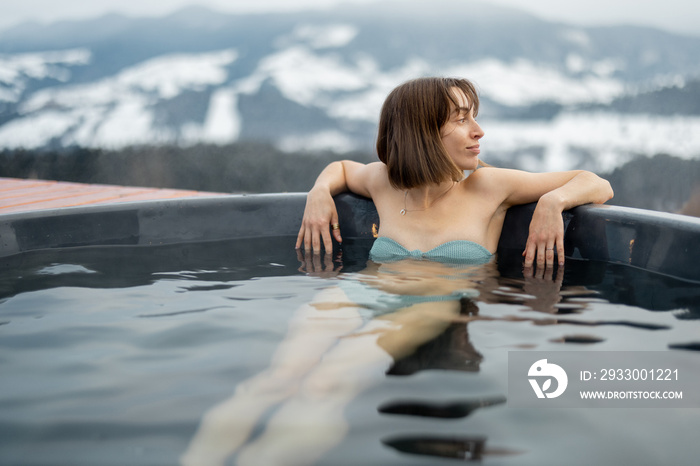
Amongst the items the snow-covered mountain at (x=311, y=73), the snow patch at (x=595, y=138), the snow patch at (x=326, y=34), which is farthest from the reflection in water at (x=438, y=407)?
the snow patch at (x=326, y=34)

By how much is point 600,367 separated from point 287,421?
611 millimetres

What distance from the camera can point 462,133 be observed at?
6.27 feet

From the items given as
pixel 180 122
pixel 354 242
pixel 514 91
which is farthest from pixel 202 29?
pixel 354 242

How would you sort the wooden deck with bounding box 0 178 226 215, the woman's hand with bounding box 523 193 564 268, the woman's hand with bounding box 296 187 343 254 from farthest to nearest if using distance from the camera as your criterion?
1. the wooden deck with bounding box 0 178 226 215
2. the woman's hand with bounding box 296 187 343 254
3. the woman's hand with bounding box 523 193 564 268

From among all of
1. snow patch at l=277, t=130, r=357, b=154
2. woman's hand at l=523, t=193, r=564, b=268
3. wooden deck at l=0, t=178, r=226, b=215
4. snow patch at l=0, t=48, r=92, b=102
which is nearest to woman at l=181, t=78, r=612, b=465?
woman's hand at l=523, t=193, r=564, b=268

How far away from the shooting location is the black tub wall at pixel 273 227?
1.81 m

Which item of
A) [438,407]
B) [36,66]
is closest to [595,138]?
[438,407]

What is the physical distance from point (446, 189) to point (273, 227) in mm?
750

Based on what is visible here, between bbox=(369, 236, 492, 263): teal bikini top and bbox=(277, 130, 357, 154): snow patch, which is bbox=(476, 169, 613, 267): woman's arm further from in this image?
bbox=(277, 130, 357, 154): snow patch

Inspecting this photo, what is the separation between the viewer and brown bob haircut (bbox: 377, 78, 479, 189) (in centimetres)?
189

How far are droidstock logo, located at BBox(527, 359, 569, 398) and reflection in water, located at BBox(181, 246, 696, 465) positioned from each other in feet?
0.32

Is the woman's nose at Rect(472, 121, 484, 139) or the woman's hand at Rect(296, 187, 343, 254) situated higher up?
the woman's nose at Rect(472, 121, 484, 139)

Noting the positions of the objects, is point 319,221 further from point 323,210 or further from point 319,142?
point 319,142

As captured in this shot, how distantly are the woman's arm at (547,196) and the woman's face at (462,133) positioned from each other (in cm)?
13
